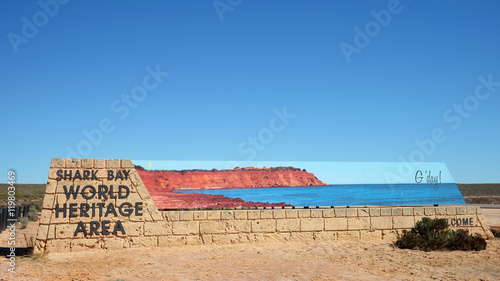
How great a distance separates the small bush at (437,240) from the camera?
12.4m

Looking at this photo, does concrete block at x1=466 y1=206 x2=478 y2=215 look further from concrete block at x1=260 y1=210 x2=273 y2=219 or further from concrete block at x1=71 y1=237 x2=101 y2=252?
concrete block at x1=71 y1=237 x2=101 y2=252

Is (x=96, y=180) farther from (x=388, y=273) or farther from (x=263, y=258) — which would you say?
(x=388, y=273)

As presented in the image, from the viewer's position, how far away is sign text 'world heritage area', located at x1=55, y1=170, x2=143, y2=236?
11430mm

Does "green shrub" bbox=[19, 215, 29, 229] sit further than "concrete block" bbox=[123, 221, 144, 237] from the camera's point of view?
Yes

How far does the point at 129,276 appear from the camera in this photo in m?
9.00

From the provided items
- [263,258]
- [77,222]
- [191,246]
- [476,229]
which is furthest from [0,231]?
[476,229]

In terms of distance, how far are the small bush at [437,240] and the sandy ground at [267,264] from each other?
34 cm

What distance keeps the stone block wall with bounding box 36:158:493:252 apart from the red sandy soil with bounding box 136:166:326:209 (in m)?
0.51

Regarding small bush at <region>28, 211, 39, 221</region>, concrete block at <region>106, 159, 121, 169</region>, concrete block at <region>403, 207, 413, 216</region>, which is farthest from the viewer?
small bush at <region>28, 211, 39, 221</region>

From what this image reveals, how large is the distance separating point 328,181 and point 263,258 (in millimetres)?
4584

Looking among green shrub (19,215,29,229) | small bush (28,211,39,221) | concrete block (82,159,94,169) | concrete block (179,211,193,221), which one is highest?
concrete block (82,159,94,169)

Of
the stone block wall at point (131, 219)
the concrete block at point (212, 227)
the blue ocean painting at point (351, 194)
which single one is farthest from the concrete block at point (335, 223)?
the concrete block at point (212, 227)

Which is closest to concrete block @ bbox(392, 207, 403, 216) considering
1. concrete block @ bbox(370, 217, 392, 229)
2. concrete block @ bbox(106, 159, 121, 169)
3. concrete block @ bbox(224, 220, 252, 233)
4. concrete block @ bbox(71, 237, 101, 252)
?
concrete block @ bbox(370, 217, 392, 229)

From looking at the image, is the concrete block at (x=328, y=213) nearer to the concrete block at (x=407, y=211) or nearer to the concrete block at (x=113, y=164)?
the concrete block at (x=407, y=211)
